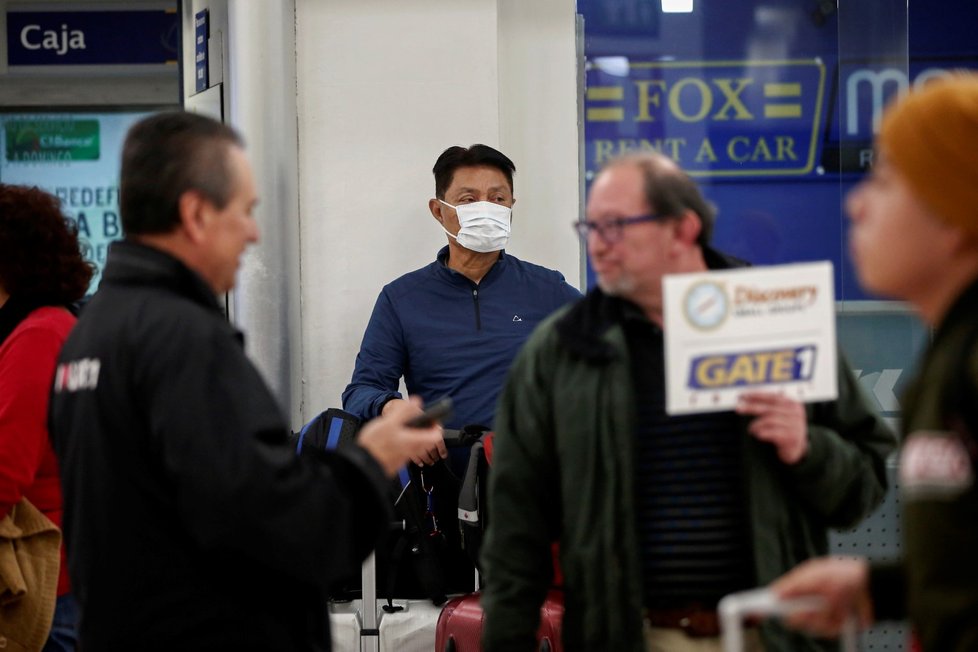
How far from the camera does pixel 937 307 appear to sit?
187 cm

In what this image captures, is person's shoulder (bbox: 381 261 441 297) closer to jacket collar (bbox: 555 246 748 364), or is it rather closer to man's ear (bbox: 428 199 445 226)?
man's ear (bbox: 428 199 445 226)

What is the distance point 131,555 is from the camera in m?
2.29

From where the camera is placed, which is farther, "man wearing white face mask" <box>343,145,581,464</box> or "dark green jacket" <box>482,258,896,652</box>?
"man wearing white face mask" <box>343,145,581,464</box>

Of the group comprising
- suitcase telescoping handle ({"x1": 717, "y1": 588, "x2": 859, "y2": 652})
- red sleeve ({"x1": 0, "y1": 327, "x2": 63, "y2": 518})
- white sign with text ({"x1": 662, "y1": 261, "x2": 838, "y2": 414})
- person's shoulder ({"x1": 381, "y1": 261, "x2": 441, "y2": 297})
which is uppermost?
person's shoulder ({"x1": 381, "y1": 261, "x2": 441, "y2": 297})

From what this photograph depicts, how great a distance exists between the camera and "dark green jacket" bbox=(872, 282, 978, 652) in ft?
5.67

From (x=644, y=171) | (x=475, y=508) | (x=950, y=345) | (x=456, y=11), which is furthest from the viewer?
(x=456, y=11)

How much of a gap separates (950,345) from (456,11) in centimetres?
427

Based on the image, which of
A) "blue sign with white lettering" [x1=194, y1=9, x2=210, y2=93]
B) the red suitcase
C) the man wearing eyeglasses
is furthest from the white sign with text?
"blue sign with white lettering" [x1=194, y1=9, x2=210, y2=93]

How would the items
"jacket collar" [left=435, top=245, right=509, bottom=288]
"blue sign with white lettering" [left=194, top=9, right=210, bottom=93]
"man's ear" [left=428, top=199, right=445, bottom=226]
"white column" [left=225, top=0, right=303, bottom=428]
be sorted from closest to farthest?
"jacket collar" [left=435, top=245, right=509, bottom=288], "man's ear" [left=428, top=199, right=445, bottom=226], "white column" [left=225, top=0, right=303, bottom=428], "blue sign with white lettering" [left=194, top=9, right=210, bottom=93]

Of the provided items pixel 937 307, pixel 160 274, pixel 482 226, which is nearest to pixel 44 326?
pixel 160 274

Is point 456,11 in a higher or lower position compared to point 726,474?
higher

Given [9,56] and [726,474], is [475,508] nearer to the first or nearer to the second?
[726,474]

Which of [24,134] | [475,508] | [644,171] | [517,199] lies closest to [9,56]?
Result: [24,134]

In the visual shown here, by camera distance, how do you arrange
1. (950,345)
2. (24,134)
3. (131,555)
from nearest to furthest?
1. (950,345)
2. (131,555)
3. (24,134)
